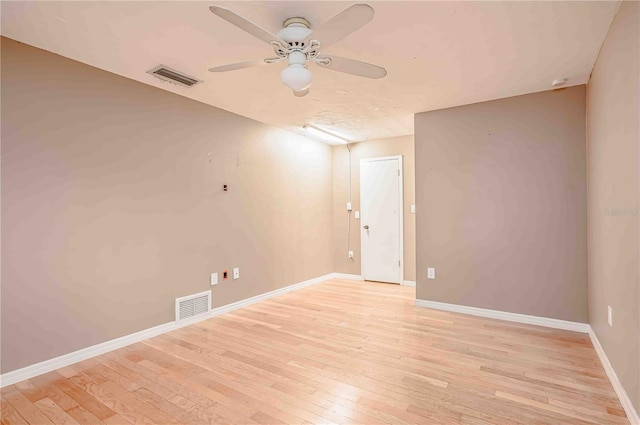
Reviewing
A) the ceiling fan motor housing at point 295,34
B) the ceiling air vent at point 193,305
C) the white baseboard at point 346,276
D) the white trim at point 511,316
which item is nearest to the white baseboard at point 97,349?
the ceiling air vent at point 193,305

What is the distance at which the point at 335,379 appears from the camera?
7.27 ft

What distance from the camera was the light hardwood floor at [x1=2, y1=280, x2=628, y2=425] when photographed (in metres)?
1.83

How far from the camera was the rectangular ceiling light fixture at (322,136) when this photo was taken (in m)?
4.58

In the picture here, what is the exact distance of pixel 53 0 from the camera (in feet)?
5.93

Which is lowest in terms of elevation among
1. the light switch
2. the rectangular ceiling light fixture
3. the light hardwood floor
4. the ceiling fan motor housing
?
the light hardwood floor

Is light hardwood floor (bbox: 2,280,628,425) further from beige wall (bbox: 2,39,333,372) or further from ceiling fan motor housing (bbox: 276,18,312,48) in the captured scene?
ceiling fan motor housing (bbox: 276,18,312,48)

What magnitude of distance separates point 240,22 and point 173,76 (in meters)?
1.53

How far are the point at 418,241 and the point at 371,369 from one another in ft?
6.53

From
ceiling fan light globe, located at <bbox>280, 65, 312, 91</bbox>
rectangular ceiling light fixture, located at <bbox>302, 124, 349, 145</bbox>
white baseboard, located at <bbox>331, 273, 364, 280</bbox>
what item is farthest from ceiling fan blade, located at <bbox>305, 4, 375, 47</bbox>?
white baseboard, located at <bbox>331, 273, 364, 280</bbox>

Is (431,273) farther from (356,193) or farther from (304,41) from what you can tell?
(304,41)

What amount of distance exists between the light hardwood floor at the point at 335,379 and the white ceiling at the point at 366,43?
2.39m

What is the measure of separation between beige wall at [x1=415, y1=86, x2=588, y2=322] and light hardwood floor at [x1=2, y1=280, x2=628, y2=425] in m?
0.44

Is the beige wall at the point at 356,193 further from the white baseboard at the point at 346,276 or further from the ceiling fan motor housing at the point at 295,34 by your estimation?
the ceiling fan motor housing at the point at 295,34

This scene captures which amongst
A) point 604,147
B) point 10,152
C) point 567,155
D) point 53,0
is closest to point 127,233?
point 10,152
